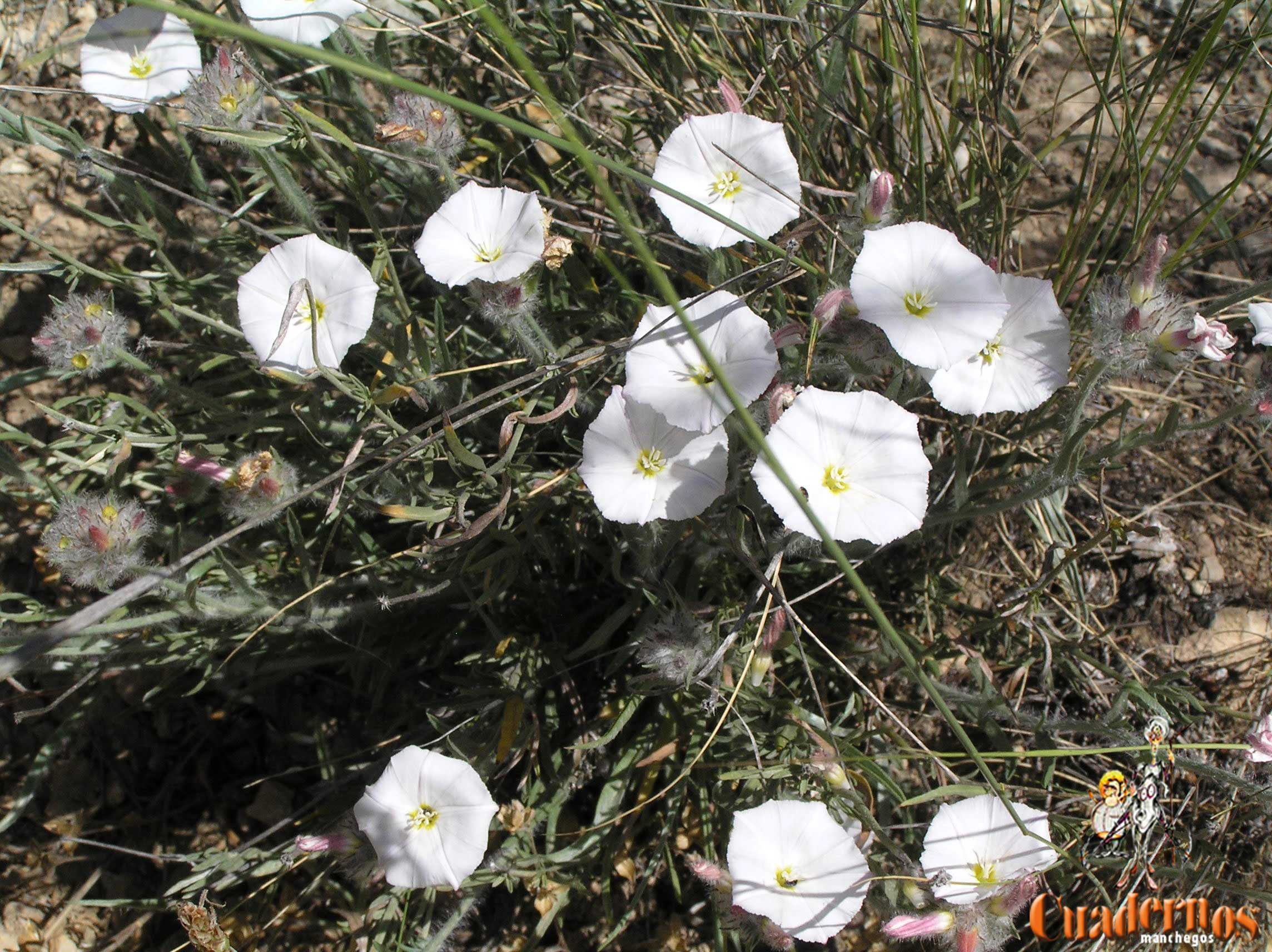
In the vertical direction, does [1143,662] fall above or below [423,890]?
above

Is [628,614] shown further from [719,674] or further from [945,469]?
[945,469]

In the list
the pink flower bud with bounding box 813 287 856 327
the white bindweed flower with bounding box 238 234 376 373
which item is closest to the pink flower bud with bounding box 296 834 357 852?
the white bindweed flower with bounding box 238 234 376 373

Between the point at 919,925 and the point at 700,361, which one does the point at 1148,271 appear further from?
the point at 919,925

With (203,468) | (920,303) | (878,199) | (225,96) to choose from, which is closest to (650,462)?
(920,303)

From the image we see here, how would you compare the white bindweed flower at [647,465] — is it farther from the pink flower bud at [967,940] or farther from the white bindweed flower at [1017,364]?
the pink flower bud at [967,940]

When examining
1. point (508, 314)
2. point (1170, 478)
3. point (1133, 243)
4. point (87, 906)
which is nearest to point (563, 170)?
point (508, 314)

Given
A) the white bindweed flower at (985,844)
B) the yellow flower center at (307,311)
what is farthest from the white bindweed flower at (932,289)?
the yellow flower center at (307,311)
